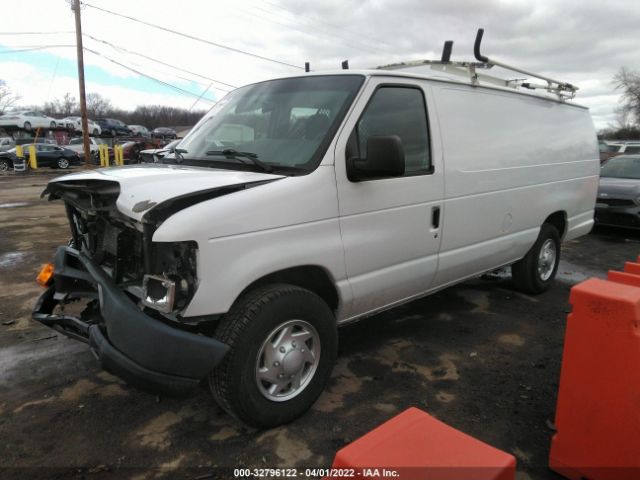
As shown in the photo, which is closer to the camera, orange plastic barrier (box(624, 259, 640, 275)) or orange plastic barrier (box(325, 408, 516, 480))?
orange plastic barrier (box(325, 408, 516, 480))

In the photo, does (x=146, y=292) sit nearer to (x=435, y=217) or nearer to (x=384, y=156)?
(x=384, y=156)

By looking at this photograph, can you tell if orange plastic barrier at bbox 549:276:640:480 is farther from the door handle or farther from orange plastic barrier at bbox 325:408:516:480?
the door handle

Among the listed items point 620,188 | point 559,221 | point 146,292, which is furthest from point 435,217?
point 620,188

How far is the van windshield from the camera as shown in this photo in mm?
3072

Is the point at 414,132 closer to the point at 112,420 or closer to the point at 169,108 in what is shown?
the point at 112,420

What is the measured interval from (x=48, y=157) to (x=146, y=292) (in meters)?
29.6

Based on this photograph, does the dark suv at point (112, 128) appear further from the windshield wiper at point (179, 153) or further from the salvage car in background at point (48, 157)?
the windshield wiper at point (179, 153)

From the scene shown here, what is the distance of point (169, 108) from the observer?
9319 centimetres

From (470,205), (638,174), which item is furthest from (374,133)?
(638,174)

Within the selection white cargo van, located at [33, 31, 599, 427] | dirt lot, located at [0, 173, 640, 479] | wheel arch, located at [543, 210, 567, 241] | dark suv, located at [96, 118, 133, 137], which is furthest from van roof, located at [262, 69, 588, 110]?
dark suv, located at [96, 118, 133, 137]

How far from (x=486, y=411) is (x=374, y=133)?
1973 mm

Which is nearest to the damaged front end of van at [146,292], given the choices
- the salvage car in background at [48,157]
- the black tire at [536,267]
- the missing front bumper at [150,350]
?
the missing front bumper at [150,350]

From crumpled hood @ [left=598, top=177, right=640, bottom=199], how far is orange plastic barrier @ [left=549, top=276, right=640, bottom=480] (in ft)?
26.2

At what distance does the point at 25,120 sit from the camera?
4078 cm
